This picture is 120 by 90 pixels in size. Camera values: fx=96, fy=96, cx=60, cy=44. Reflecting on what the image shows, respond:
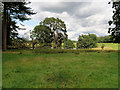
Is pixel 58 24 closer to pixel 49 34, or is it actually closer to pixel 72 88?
pixel 49 34

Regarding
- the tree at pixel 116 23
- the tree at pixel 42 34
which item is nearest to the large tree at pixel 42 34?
the tree at pixel 42 34

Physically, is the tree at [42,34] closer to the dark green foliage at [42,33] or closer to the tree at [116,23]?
the dark green foliage at [42,33]

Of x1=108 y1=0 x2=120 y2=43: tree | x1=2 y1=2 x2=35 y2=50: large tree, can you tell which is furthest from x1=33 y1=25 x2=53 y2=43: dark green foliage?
x1=108 y1=0 x2=120 y2=43: tree

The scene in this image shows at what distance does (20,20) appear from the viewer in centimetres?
2495

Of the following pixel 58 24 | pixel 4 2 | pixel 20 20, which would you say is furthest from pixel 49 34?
pixel 4 2

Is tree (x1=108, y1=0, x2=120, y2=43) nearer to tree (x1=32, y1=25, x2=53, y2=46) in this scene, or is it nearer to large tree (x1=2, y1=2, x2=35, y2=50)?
large tree (x1=2, y1=2, x2=35, y2=50)

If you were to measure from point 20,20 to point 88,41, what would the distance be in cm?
5205

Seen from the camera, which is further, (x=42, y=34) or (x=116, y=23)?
(x=42, y=34)

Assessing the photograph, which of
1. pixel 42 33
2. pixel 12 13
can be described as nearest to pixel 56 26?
pixel 42 33

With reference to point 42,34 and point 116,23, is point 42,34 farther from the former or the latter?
point 116,23

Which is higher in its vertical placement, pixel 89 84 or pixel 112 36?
pixel 112 36

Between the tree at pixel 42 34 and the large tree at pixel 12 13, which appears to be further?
the tree at pixel 42 34

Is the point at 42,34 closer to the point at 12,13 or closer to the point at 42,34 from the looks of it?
the point at 42,34

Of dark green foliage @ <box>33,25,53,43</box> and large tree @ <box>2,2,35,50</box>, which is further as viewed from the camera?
dark green foliage @ <box>33,25,53,43</box>
